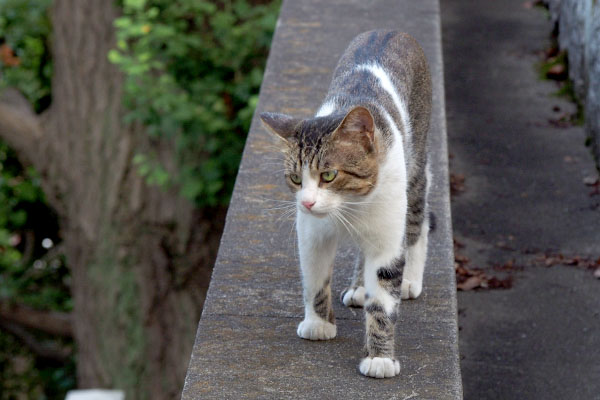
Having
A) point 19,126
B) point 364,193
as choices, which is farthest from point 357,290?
point 19,126

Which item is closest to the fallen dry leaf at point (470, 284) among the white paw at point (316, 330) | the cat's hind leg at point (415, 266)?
the cat's hind leg at point (415, 266)

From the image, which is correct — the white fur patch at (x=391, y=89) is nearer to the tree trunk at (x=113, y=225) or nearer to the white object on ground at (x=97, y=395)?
the tree trunk at (x=113, y=225)

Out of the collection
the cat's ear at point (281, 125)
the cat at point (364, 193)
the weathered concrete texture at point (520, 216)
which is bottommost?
the weathered concrete texture at point (520, 216)

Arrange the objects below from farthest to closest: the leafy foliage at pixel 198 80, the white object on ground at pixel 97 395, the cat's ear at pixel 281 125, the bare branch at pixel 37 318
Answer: the bare branch at pixel 37 318 < the white object on ground at pixel 97 395 < the leafy foliage at pixel 198 80 < the cat's ear at pixel 281 125

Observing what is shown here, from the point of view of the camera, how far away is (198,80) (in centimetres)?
575

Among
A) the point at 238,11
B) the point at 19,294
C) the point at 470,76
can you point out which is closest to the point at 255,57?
the point at 238,11

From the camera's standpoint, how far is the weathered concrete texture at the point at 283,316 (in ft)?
9.26

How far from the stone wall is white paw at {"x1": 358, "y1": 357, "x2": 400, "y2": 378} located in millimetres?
2571

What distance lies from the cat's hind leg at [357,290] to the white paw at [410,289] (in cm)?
16

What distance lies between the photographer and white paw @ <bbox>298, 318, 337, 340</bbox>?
3.06 m

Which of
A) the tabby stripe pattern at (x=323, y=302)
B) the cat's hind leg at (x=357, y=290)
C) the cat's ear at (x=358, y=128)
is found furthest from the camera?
the cat's hind leg at (x=357, y=290)

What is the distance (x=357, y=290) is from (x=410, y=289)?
21 cm

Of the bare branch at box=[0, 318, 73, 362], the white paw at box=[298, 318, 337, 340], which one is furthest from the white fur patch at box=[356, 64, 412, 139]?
the bare branch at box=[0, 318, 73, 362]

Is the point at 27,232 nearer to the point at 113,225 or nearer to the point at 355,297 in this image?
the point at 113,225
